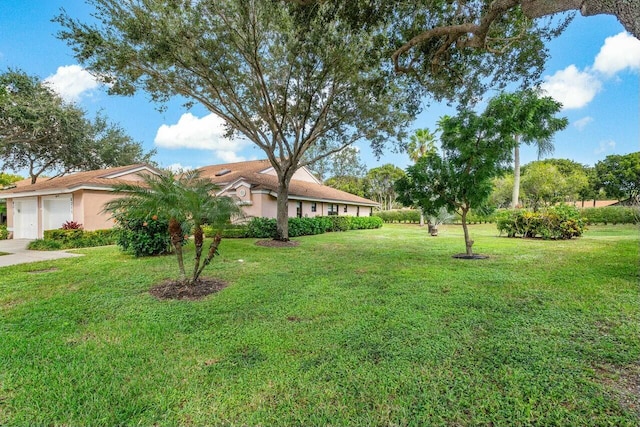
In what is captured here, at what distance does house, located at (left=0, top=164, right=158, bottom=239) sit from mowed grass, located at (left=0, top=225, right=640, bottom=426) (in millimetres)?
8748

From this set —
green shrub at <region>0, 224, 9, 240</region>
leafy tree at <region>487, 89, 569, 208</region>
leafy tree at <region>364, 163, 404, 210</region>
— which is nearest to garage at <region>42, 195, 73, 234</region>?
green shrub at <region>0, 224, 9, 240</region>

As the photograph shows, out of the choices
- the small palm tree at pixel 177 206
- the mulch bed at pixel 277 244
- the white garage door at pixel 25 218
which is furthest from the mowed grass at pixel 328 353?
the white garage door at pixel 25 218

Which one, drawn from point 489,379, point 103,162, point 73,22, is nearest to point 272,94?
point 73,22

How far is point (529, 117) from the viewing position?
25.6 ft

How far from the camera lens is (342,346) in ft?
11.6

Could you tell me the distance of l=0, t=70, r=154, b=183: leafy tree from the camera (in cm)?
1905

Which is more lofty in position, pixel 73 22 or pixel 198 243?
pixel 73 22

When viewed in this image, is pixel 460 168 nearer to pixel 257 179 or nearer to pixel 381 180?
pixel 257 179

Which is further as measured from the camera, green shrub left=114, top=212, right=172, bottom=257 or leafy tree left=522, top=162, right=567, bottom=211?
leafy tree left=522, top=162, right=567, bottom=211

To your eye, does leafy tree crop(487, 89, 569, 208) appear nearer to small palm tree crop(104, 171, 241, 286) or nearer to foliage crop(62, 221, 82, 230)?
small palm tree crop(104, 171, 241, 286)

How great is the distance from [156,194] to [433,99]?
10092 millimetres

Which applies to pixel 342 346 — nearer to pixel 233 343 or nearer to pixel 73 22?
pixel 233 343

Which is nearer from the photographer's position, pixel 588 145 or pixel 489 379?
pixel 489 379

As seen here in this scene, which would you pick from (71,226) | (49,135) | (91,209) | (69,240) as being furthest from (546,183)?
(49,135)
